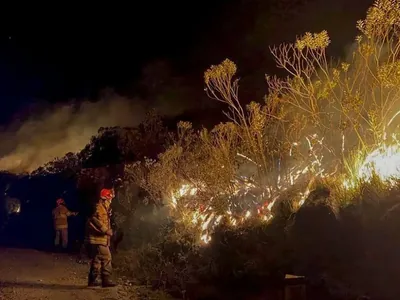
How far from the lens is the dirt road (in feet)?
32.7

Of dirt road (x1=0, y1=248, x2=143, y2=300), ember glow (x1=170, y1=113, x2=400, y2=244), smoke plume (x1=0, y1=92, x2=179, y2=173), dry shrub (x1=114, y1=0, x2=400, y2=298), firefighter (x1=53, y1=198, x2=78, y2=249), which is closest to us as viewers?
dry shrub (x1=114, y1=0, x2=400, y2=298)

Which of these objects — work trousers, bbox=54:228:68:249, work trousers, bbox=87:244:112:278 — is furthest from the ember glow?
work trousers, bbox=54:228:68:249

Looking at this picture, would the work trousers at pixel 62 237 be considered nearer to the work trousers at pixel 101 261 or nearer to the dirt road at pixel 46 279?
the dirt road at pixel 46 279

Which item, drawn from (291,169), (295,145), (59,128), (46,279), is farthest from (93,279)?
(59,128)

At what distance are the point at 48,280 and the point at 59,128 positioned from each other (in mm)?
15107

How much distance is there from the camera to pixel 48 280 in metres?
11.5

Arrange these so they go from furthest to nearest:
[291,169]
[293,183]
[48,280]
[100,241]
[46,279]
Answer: [291,169]
[293,183]
[46,279]
[48,280]
[100,241]

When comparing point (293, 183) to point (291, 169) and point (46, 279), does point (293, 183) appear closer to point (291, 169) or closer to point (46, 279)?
point (291, 169)

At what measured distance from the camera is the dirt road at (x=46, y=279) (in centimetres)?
996

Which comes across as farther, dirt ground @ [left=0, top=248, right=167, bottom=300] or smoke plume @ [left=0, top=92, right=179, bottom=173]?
smoke plume @ [left=0, top=92, right=179, bottom=173]

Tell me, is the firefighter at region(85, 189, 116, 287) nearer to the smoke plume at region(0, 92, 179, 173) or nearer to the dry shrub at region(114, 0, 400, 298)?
the dry shrub at region(114, 0, 400, 298)

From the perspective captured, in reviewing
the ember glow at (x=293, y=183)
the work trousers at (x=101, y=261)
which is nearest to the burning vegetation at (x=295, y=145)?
the ember glow at (x=293, y=183)

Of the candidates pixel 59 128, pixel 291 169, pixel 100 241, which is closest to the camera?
pixel 100 241

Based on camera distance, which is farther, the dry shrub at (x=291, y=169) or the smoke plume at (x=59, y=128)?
the smoke plume at (x=59, y=128)
